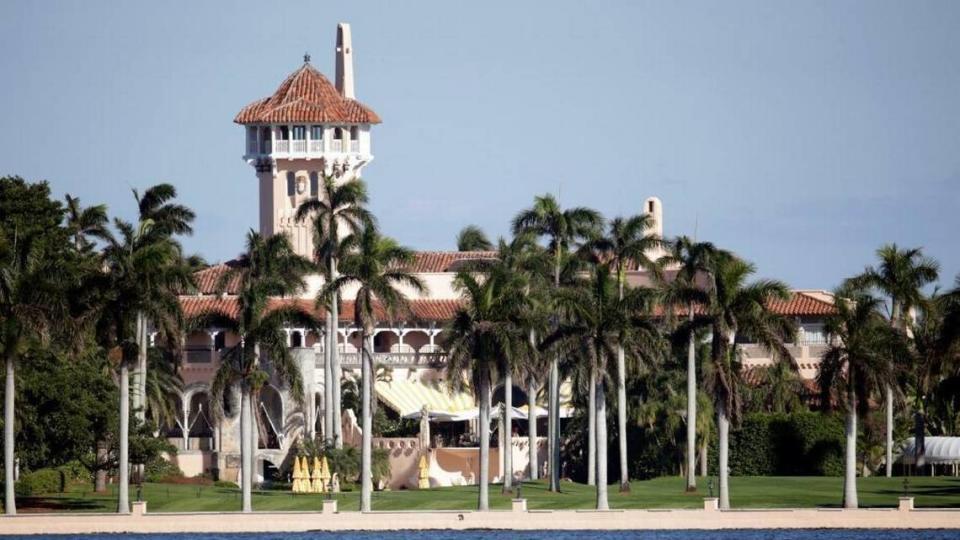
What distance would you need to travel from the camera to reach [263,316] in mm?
104250

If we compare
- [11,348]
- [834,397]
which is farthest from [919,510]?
[11,348]

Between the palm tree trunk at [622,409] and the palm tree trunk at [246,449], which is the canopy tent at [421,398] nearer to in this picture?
the palm tree trunk at [622,409]

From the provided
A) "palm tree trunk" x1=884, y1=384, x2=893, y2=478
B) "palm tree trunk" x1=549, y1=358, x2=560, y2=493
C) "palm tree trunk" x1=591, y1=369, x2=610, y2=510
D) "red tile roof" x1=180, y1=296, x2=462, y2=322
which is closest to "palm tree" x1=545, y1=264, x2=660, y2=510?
"palm tree trunk" x1=591, y1=369, x2=610, y2=510

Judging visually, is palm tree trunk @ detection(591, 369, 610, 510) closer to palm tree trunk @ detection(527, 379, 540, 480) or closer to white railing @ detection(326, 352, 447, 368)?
palm tree trunk @ detection(527, 379, 540, 480)

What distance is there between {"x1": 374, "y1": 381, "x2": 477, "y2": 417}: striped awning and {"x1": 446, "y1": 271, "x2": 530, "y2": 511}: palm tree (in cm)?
3211

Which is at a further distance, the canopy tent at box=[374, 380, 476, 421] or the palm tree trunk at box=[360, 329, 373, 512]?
the canopy tent at box=[374, 380, 476, 421]

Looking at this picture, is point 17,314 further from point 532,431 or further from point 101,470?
point 532,431

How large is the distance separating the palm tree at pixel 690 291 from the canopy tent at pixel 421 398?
68.2 ft

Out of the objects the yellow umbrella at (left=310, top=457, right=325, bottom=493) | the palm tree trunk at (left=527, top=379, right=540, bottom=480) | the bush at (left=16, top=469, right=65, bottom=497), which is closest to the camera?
the bush at (left=16, top=469, right=65, bottom=497)

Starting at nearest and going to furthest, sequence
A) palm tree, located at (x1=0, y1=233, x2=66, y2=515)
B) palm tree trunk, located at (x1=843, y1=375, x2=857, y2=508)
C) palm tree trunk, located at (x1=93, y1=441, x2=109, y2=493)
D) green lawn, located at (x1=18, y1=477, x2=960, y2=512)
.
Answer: palm tree, located at (x1=0, y1=233, x2=66, y2=515) → palm tree trunk, located at (x1=843, y1=375, x2=857, y2=508) → green lawn, located at (x1=18, y1=477, x2=960, y2=512) → palm tree trunk, located at (x1=93, y1=441, x2=109, y2=493)

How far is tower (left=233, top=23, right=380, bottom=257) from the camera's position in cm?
15425

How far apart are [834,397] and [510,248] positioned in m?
21.2

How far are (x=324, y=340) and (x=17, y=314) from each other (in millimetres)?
41725

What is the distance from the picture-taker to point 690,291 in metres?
104
